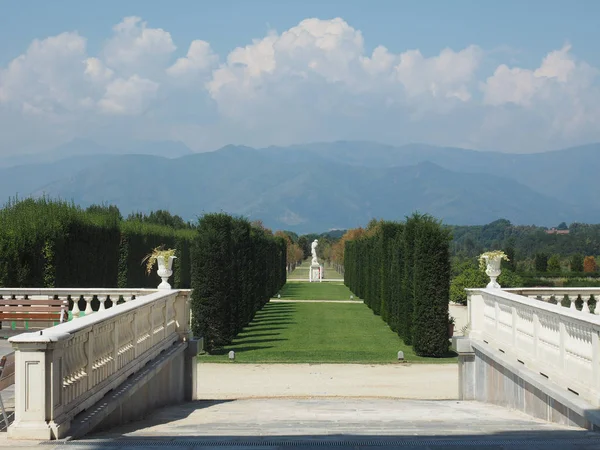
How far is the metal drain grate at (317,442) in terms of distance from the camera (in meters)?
7.19

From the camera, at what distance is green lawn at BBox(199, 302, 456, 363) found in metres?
23.1

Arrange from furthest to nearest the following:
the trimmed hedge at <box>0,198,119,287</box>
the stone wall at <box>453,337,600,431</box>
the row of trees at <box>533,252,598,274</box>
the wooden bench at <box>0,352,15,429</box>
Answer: the row of trees at <box>533,252,598,274</box>
the trimmed hedge at <box>0,198,119,287</box>
the stone wall at <box>453,337,600,431</box>
the wooden bench at <box>0,352,15,429</box>

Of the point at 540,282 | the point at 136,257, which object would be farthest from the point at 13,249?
the point at 540,282

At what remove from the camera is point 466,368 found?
16.1m

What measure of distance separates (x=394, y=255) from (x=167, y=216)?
6699cm

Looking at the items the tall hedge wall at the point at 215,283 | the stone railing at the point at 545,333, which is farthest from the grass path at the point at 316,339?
the stone railing at the point at 545,333

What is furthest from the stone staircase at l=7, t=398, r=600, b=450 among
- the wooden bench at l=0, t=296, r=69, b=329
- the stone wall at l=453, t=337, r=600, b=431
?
the wooden bench at l=0, t=296, r=69, b=329

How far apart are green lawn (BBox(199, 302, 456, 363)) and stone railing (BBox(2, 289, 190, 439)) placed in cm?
1058

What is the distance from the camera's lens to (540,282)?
178 feet

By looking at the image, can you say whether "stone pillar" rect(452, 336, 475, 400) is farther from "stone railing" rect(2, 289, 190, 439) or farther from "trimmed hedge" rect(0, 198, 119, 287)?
"trimmed hedge" rect(0, 198, 119, 287)

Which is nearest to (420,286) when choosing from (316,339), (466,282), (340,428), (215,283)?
(316,339)

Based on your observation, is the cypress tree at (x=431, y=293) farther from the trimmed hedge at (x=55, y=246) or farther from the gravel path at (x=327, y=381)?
the trimmed hedge at (x=55, y=246)

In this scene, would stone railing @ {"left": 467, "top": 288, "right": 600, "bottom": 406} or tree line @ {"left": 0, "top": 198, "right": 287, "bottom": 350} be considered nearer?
stone railing @ {"left": 467, "top": 288, "right": 600, "bottom": 406}

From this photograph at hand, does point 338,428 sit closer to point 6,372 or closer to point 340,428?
point 340,428
